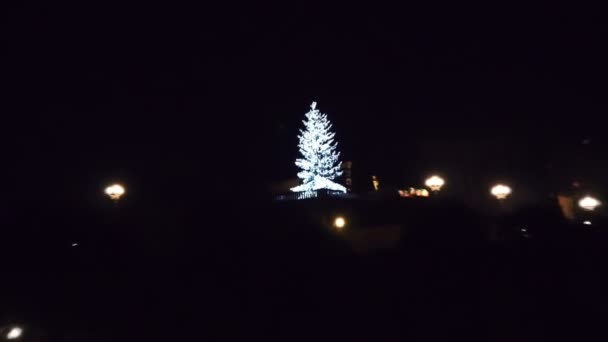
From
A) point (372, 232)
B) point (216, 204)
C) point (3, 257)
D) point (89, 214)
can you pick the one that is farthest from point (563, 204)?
point (3, 257)

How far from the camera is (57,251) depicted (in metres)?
13.7

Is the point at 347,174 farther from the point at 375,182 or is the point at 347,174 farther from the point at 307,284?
the point at 307,284

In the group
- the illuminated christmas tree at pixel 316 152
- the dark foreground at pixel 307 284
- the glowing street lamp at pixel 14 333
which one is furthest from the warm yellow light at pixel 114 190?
the illuminated christmas tree at pixel 316 152

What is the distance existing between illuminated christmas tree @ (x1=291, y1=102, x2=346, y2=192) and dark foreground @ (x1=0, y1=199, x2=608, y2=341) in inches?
664

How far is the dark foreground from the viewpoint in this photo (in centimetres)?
978

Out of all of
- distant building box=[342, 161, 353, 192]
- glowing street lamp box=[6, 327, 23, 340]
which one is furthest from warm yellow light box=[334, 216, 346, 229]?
distant building box=[342, 161, 353, 192]

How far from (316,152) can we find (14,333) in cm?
2325

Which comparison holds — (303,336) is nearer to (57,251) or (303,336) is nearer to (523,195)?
(57,251)

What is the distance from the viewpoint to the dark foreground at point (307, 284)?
9781mm

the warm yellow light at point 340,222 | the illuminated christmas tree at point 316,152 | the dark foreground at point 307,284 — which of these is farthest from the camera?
the illuminated christmas tree at point 316,152

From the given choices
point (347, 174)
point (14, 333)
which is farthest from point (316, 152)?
point (14, 333)

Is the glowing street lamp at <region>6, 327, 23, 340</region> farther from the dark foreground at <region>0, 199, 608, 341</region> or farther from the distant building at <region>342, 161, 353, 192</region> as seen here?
the distant building at <region>342, 161, 353, 192</region>

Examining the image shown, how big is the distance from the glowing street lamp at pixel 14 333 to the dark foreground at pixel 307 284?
139mm

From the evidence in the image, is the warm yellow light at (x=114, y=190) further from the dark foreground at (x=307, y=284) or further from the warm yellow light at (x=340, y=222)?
the warm yellow light at (x=340, y=222)
